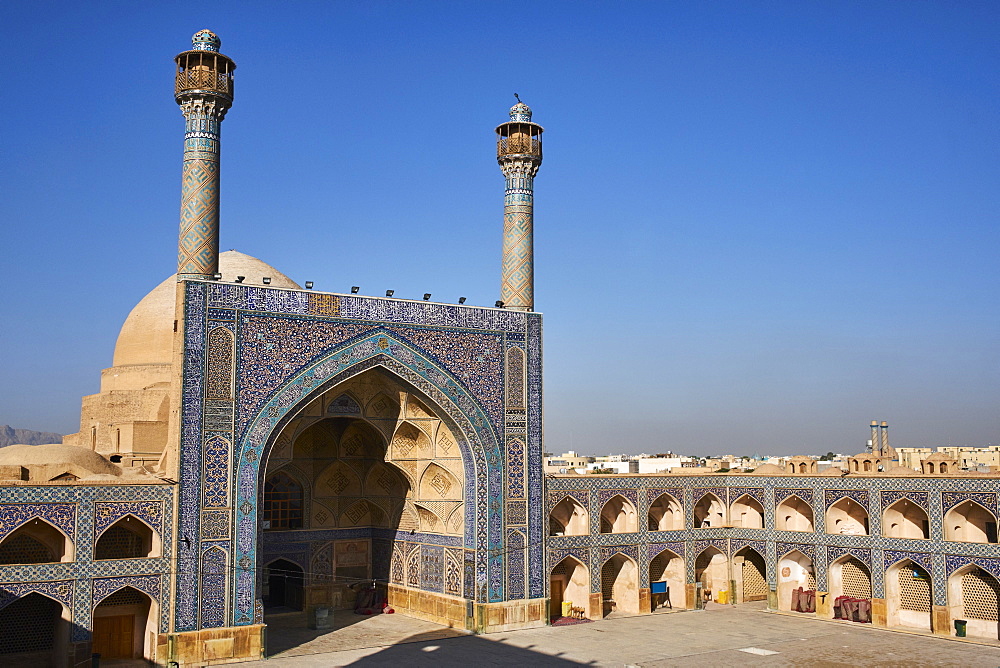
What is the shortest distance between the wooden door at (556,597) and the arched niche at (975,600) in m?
6.55

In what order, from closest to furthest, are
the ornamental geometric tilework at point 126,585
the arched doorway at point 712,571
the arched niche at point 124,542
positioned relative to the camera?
1. the ornamental geometric tilework at point 126,585
2. the arched niche at point 124,542
3. the arched doorway at point 712,571

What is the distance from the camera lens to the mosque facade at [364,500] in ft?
45.6

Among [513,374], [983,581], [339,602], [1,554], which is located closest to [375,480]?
[339,602]

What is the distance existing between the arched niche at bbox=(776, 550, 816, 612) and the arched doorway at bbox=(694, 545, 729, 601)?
125 cm

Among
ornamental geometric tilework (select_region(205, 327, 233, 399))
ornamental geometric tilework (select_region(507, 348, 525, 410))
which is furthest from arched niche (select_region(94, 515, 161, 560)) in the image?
ornamental geometric tilework (select_region(507, 348, 525, 410))

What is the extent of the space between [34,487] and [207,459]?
2226 mm

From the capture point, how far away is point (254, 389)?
1455 centimetres

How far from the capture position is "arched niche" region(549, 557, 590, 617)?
17.9 m

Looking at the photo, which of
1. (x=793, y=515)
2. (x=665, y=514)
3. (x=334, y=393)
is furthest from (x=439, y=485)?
(x=793, y=515)

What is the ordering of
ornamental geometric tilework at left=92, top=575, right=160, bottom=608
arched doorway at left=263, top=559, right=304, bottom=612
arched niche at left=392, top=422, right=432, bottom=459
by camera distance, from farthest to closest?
arched doorway at left=263, top=559, right=304, bottom=612, arched niche at left=392, top=422, right=432, bottom=459, ornamental geometric tilework at left=92, top=575, right=160, bottom=608

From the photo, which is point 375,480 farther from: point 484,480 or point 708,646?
point 708,646

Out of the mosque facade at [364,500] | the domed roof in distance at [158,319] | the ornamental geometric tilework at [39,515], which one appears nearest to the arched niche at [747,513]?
the mosque facade at [364,500]

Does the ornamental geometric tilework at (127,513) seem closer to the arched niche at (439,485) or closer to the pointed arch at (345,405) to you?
the pointed arch at (345,405)

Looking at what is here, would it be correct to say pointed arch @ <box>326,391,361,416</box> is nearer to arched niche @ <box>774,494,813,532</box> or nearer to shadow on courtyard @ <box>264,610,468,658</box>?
shadow on courtyard @ <box>264,610,468,658</box>
